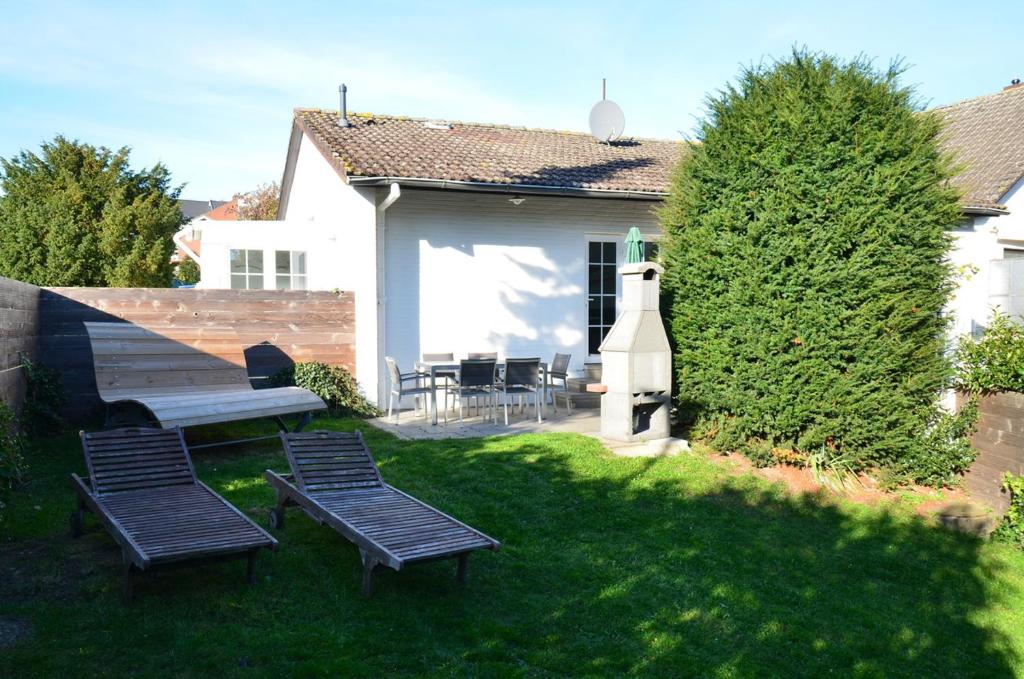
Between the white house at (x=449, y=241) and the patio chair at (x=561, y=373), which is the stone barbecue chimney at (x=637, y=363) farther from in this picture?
the white house at (x=449, y=241)

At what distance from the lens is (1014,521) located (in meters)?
7.34

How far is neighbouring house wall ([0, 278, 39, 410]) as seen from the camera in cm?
757

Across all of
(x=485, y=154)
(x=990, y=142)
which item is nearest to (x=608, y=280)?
(x=485, y=154)

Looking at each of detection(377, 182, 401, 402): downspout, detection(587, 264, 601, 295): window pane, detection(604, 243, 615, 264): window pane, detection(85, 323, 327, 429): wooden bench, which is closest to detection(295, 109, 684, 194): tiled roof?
detection(377, 182, 401, 402): downspout

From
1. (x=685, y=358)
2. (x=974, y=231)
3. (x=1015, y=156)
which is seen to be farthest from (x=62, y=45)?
(x=1015, y=156)

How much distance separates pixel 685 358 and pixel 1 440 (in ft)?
21.6

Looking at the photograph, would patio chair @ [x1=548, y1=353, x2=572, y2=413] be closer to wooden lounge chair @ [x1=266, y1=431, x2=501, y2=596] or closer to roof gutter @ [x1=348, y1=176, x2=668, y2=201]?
roof gutter @ [x1=348, y1=176, x2=668, y2=201]

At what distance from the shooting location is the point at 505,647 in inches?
167

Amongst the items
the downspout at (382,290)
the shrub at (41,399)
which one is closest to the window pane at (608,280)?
the downspout at (382,290)

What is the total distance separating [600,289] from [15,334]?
8376 mm

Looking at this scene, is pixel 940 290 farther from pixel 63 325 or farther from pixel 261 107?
pixel 261 107

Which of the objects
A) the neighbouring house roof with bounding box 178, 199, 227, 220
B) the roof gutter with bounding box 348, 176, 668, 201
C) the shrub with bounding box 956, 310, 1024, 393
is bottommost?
the shrub with bounding box 956, 310, 1024, 393

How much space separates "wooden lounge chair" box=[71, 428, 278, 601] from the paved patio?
3601 millimetres

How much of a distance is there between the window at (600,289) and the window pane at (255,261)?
5751 millimetres
